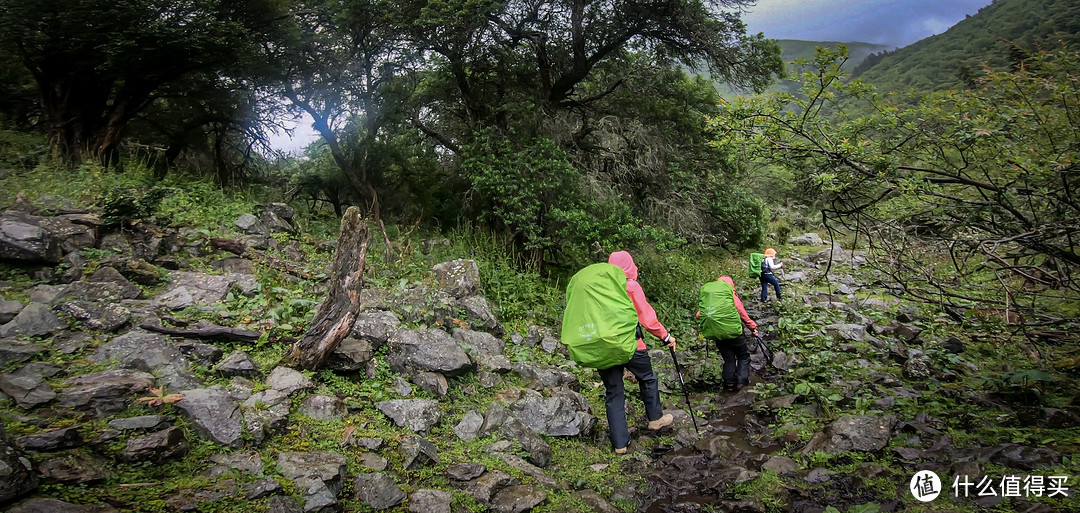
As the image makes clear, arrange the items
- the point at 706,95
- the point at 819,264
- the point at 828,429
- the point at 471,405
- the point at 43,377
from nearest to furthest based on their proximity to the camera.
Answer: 1. the point at 43,377
2. the point at 828,429
3. the point at 471,405
4. the point at 706,95
5. the point at 819,264

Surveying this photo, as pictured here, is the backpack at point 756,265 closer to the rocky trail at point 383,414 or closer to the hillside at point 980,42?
the hillside at point 980,42

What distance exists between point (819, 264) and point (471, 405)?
660 inches

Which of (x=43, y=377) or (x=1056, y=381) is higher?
(x=43, y=377)

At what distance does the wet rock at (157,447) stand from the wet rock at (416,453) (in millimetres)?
1561

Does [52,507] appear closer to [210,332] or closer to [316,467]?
[316,467]

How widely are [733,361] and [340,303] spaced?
19.1ft

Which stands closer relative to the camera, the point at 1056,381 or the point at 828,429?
the point at 828,429

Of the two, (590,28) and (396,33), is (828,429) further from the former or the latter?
(396,33)

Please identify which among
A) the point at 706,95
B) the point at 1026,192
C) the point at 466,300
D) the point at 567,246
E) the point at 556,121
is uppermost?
the point at 706,95

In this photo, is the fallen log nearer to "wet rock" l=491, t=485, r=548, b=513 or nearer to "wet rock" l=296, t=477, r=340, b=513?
"wet rock" l=296, t=477, r=340, b=513

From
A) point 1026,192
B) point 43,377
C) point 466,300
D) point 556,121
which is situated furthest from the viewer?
point 556,121

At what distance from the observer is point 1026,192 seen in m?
4.50

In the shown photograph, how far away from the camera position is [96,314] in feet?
17.3

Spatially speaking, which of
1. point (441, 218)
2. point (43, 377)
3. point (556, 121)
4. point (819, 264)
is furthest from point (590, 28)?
point (819, 264)
